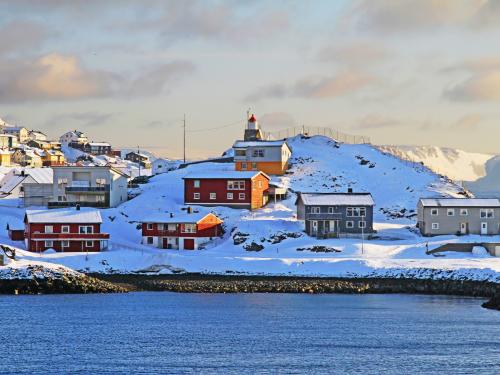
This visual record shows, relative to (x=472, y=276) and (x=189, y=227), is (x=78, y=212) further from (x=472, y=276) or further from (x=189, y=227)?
(x=472, y=276)

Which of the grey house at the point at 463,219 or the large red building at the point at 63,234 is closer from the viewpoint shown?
the large red building at the point at 63,234

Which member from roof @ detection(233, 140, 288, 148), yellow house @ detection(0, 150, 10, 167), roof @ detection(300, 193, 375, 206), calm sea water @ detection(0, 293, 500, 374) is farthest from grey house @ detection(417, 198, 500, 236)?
yellow house @ detection(0, 150, 10, 167)

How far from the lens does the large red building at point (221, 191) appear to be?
99312 millimetres

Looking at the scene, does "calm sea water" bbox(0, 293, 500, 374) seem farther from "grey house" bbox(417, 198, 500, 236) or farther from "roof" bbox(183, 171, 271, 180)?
"roof" bbox(183, 171, 271, 180)

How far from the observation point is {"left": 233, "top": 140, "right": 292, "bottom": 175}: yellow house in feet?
373

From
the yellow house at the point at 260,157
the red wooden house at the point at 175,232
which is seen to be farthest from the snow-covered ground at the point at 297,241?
the yellow house at the point at 260,157

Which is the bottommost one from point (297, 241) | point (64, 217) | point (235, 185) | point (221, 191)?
point (297, 241)

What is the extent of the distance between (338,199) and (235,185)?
36.5 ft

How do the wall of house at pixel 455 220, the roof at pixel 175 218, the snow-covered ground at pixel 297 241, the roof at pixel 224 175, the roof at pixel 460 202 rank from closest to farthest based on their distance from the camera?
the snow-covered ground at pixel 297 241 → the roof at pixel 175 218 → the wall of house at pixel 455 220 → the roof at pixel 460 202 → the roof at pixel 224 175

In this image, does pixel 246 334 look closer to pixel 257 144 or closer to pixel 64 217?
pixel 64 217

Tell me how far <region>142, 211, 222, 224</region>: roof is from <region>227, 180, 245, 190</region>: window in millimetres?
7828

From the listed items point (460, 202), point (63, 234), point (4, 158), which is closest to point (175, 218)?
point (63, 234)

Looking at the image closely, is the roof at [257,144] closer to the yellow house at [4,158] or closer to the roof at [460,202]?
the roof at [460,202]

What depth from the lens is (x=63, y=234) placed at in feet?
281
